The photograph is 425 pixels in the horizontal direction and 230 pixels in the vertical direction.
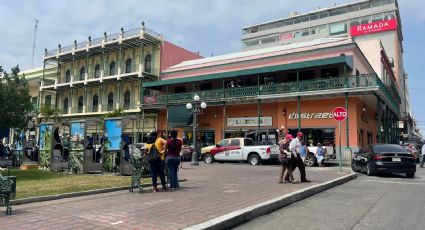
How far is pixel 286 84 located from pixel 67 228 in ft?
76.6

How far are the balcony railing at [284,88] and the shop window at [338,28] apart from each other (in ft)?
160

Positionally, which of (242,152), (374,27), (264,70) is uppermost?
(374,27)

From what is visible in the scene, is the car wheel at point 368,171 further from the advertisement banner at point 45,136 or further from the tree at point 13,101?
the tree at point 13,101

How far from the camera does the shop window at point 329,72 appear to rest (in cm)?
2734

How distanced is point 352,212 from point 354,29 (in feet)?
208

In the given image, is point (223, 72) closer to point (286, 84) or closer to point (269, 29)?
point (286, 84)

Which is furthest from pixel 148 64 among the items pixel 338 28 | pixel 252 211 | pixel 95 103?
pixel 338 28

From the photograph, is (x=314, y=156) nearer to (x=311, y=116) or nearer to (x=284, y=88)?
(x=311, y=116)

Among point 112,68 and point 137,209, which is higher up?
point 112,68

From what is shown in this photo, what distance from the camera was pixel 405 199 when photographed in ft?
30.6

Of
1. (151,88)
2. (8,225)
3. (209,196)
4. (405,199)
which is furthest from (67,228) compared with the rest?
(151,88)

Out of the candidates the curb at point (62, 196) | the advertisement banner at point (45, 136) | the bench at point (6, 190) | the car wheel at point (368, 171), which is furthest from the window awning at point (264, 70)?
the bench at point (6, 190)

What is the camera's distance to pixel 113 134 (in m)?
14.7

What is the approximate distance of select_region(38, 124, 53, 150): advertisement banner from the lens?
639 inches
